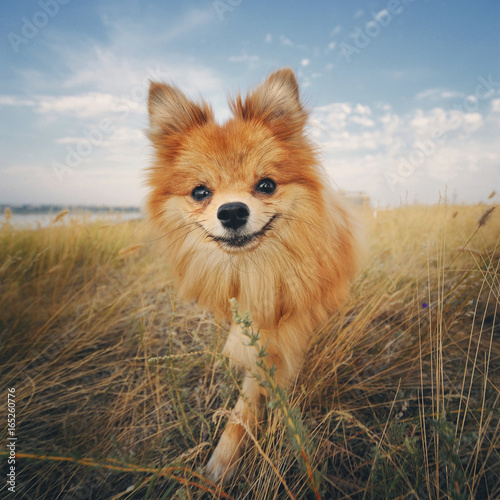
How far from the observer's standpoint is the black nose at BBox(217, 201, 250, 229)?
5.20ft

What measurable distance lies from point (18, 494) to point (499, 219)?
12.7 feet

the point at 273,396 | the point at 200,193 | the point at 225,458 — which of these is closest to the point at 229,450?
the point at 225,458

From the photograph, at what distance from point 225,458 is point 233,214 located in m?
1.54

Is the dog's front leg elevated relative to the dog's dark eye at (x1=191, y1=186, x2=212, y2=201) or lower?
lower

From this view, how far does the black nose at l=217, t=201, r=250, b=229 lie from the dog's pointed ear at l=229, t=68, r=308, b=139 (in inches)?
26.5

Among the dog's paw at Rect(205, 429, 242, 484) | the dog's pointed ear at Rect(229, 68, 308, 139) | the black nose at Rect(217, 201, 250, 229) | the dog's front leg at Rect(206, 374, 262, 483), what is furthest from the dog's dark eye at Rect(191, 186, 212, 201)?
the dog's paw at Rect(205, 429, 242, 484)

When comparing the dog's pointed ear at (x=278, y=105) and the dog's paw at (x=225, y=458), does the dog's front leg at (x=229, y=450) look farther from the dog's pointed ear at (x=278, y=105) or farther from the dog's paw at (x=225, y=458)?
the dog's pointed ear at (x=278, y=105)

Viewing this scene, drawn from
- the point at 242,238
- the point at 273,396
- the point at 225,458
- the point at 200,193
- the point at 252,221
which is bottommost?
the point at 225,458

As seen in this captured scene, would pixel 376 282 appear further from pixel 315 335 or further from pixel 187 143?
pixel 187 143

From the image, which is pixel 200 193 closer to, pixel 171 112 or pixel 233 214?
→ pixel 233 214

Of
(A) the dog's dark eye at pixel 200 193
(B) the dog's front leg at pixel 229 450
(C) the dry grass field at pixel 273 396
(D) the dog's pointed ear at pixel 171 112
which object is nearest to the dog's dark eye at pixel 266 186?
(A) the dog's dark eye at pixel 200 193

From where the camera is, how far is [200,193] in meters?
1.84

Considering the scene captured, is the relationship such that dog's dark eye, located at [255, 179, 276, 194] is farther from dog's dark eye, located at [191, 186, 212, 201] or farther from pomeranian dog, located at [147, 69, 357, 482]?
dog's dark eye, located at [191, 186, 212, 201]

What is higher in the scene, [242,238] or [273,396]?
[242,238]
